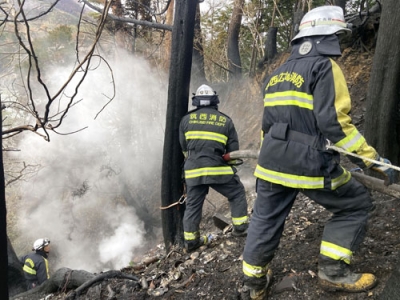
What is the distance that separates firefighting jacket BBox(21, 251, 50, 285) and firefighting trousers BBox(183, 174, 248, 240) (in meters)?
4.17

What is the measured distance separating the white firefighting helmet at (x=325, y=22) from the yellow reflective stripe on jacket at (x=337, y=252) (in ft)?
4.96

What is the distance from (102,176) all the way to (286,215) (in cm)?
1333

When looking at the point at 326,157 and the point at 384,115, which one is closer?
the point at 326,157

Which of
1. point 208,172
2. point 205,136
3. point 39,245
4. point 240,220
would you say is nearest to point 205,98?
point 205,136

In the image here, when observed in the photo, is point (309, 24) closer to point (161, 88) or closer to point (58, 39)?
point (161, 88)

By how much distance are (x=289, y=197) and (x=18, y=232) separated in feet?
55.8

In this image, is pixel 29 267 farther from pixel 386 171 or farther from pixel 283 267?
pixel 386 171

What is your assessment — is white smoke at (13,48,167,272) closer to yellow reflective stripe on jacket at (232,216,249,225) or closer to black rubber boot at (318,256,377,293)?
yellow reflective stripe on jacket at (232,216,249,225)

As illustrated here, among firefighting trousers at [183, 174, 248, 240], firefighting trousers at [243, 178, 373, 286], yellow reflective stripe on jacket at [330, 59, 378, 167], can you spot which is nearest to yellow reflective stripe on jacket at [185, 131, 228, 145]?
firefighting trousers at [183, 174, 248, 240]

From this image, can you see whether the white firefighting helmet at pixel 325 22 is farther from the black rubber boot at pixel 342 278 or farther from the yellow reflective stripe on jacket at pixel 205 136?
the yellow reflective stripe on jacket at pixel 205 136

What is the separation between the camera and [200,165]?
416 cm

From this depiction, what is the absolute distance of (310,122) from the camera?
2.25 m

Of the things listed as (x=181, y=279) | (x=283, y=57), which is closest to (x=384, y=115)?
(x=181, y=279)

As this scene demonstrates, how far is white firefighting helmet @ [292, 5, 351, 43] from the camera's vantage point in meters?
2.22
